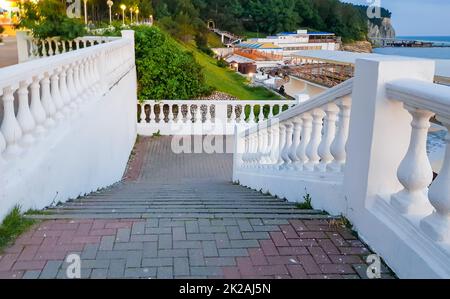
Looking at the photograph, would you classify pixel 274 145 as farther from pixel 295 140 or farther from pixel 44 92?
pixel 44 92

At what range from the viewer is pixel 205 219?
331 cm

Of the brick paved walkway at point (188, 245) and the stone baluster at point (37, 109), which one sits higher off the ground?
the stone baluster at point (37, 109)

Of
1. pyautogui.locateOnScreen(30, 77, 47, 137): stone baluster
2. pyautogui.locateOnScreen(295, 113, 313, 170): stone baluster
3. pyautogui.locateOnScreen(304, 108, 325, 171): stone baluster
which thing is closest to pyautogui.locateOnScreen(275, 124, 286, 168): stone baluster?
pyautogui.locateOnScreen(295, 113, 313, 170): stone baluster

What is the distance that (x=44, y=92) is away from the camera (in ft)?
13.6

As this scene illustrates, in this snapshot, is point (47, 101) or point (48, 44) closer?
point (47, 101)

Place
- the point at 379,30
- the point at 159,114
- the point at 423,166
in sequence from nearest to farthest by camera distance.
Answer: the point at 423,166
the point at 159,114
the point at 379,30

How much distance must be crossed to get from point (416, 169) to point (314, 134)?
172 centimetres

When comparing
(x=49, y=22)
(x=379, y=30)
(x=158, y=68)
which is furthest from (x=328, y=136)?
(x=379, y=30)

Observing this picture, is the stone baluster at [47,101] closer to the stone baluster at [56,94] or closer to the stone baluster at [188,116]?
the stone baluster at [56,94]

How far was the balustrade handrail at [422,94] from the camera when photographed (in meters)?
2.05

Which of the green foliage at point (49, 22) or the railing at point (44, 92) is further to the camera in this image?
the green foliage at point (49, 22)

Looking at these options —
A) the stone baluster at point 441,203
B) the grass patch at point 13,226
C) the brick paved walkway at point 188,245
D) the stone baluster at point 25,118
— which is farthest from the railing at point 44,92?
the stone baluster at point 441,203

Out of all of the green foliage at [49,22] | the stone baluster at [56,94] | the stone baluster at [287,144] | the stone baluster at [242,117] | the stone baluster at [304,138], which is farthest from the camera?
the stone baluster at [242,117]

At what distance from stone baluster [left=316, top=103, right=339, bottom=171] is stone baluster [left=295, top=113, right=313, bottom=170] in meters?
0.41
